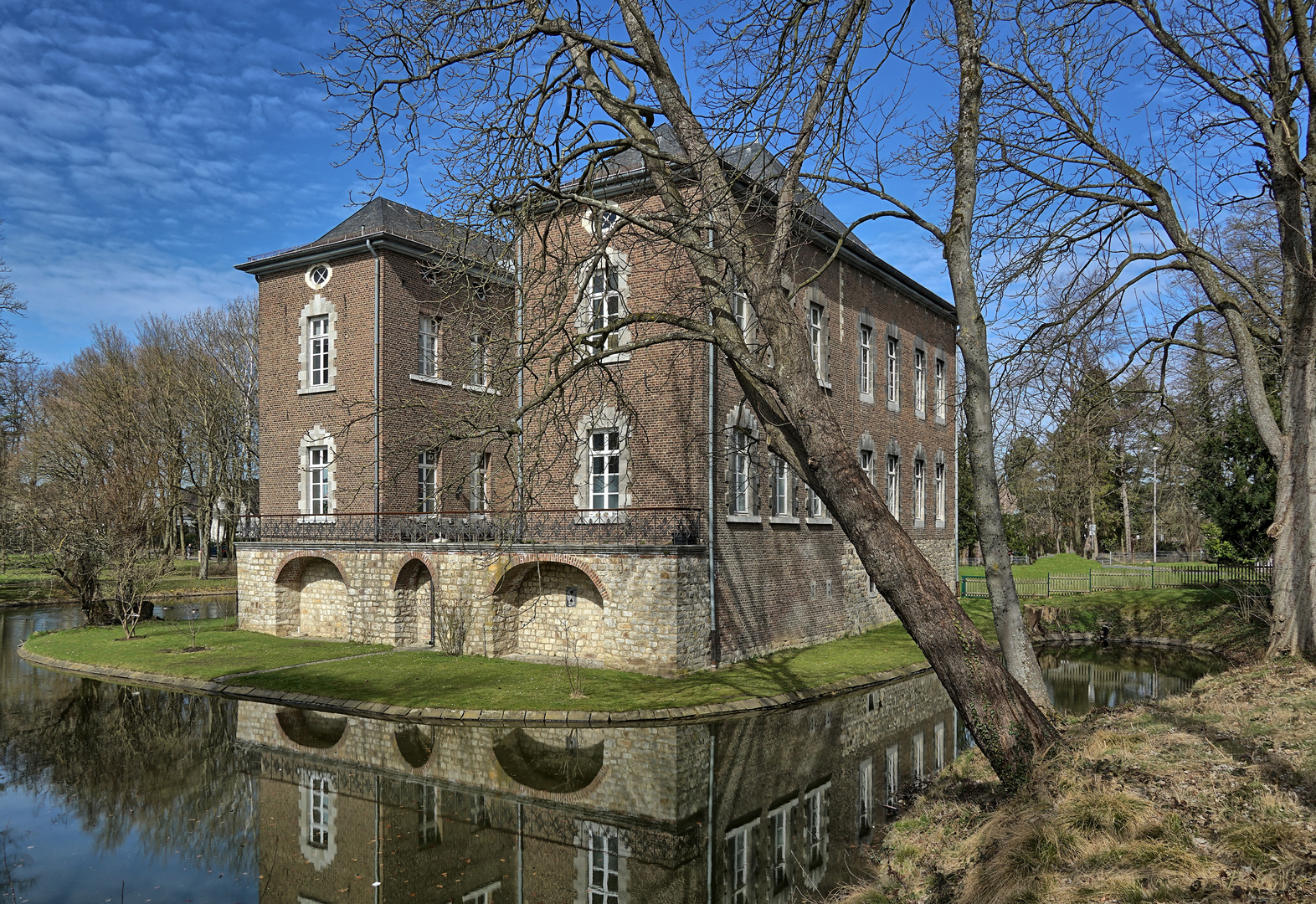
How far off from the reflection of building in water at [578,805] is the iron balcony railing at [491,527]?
3.16 m

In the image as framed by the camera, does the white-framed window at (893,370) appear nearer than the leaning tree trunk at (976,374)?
No

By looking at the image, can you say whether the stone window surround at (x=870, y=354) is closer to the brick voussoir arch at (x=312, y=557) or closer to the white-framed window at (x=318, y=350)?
the brick voussoir arch at (x=312, y=557)

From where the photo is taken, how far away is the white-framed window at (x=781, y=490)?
17078mm

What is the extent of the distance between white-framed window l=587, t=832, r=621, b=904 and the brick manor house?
4.78 m

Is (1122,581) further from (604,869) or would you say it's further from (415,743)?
(604,869)

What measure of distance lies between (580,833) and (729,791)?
1.82m

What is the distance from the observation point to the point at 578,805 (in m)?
8.27

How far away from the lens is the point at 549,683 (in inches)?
531

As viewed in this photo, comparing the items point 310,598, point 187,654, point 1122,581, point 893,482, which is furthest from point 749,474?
point 1122,581

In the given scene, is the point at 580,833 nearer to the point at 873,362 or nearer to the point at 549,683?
the point at 549,683

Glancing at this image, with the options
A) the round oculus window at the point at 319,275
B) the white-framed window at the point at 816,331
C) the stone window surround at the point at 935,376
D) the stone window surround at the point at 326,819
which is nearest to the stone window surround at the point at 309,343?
the round oculus window at the point at 319,275

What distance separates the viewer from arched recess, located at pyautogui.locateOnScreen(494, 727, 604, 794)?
29.6 ft

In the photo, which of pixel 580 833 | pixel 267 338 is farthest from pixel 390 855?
pixel 267 338

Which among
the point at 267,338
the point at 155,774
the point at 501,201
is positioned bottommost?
the point at 155,774
